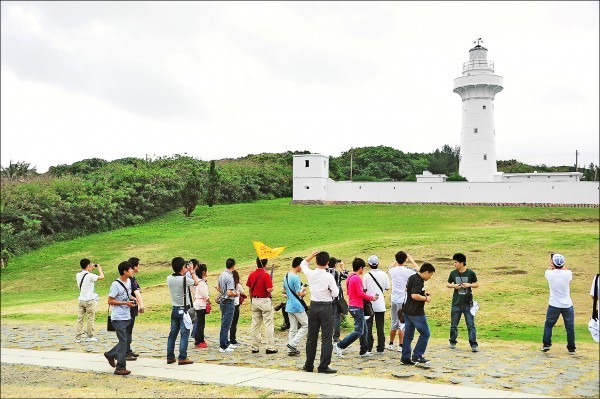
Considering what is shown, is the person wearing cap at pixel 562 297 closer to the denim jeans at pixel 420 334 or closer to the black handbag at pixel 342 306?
the denim jeans at pixel 420 334

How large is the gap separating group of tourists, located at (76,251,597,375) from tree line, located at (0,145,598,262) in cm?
2232

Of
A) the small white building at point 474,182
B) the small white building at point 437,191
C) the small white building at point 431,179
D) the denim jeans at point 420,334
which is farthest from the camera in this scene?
the small white building at point 431,179

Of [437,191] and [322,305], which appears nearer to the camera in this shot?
[322,305]

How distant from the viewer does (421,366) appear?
990 cm

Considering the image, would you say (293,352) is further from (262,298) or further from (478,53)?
(478,53)

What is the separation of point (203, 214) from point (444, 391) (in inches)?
1444

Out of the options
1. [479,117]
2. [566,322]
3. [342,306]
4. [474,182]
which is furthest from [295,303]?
[479,117]

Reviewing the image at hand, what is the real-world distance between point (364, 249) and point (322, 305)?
16.4 metres

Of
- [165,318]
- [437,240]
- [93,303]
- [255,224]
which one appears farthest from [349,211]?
[93,303]

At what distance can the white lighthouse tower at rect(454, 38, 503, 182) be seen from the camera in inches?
2136

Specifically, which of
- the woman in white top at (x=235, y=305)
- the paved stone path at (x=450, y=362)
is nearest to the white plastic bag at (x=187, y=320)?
the paved stone path at (x=450, y=362)

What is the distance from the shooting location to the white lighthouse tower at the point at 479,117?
54.2 meters

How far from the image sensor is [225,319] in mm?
11844

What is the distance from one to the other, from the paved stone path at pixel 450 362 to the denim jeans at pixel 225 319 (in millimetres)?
296
